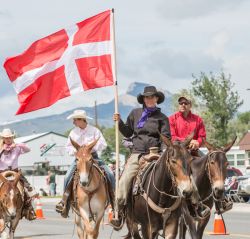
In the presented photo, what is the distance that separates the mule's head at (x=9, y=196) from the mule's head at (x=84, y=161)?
6.75 ft

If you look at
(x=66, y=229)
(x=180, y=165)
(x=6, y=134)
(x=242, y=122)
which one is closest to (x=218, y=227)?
(x=66, y=229)

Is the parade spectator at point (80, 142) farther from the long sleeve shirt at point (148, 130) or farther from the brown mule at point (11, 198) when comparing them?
the long sleeve shirt at point (148, 130)

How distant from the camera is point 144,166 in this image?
12664 millimetres

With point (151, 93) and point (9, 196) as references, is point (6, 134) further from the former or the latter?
point (151, 93)

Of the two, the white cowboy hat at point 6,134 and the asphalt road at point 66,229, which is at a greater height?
the white cowboy hat at point 6,134

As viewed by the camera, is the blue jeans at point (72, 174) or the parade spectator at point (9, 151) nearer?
the blue jeans at point (72, 174)

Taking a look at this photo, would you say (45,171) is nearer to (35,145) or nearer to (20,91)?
(35,145)

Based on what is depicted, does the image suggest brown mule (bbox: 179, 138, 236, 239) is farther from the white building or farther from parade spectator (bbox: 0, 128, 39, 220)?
the white building

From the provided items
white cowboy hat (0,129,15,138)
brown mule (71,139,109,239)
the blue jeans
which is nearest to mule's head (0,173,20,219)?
white cowboy hat (0,129,15,138)

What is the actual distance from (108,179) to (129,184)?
1852 mm

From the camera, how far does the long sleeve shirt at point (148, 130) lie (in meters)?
12.8

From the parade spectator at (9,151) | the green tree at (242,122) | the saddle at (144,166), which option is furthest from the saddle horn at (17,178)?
the green tree at (242,122)

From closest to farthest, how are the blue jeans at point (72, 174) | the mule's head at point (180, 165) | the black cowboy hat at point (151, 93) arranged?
1. the mule's head at point (180, 165)
2. the black cowboy hat at point (151, 93)
3. the blue jeans at point (72, 174)

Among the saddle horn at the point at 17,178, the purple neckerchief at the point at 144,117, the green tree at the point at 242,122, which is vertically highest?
the purple neckerchief at the point at 144,117
